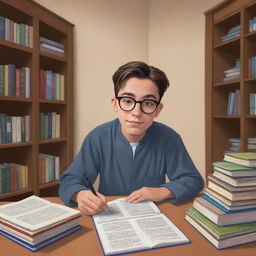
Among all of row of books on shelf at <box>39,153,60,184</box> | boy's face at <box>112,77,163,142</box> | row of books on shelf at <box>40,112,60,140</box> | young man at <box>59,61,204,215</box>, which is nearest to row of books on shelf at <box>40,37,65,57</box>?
row of books on shelf at <box>40,112,60,140</box>

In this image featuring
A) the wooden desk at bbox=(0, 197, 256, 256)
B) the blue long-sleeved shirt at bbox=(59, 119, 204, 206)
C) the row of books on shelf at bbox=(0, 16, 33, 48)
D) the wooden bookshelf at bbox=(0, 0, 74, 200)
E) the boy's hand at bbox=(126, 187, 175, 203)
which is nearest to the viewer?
the wooden desk at bbox=(0, 197, 256, 256)

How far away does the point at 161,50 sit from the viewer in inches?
137

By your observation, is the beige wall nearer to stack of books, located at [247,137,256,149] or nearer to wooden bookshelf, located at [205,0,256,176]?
wooden bookshelf, located at [205,0,256,176]

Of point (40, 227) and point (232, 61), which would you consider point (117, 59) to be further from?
point (40, 227)

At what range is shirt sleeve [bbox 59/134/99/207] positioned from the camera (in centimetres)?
106

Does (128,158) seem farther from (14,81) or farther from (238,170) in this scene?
(14,81)

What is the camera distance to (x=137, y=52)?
3.52 meters

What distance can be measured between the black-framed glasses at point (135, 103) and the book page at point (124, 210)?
0.39m

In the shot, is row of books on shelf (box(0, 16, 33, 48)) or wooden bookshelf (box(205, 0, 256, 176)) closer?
row of books on shelf (box(0, 16, 33, 48))

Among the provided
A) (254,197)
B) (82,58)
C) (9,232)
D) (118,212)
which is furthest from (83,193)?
(82,58)

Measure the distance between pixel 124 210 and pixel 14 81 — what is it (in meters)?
1.75

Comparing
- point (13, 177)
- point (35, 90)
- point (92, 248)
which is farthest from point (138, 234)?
point (35, 90)

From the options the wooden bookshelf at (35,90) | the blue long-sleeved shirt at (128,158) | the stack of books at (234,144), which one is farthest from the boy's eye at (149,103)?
the stack of books at (234,144)

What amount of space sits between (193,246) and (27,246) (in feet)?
1.48
